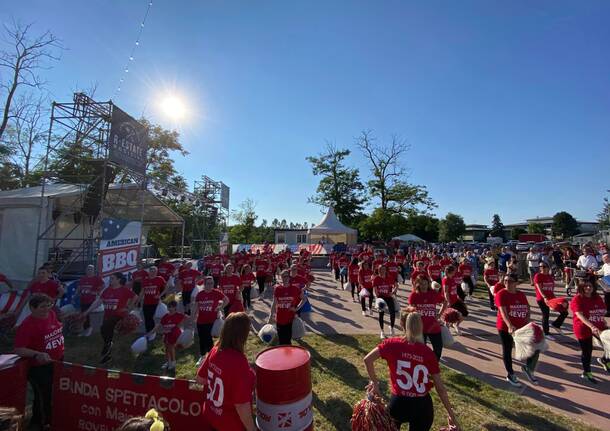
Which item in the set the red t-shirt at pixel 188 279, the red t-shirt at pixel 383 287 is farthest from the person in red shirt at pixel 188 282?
the red t-shirt at pixel 383 287

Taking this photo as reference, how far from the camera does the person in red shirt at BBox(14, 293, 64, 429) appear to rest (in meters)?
Answer: 3.66

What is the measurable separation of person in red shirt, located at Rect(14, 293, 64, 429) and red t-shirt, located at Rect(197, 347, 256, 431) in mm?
2469

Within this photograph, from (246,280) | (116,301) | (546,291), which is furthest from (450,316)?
(116,301)

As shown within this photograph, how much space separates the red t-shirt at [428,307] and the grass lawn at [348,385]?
999 mm

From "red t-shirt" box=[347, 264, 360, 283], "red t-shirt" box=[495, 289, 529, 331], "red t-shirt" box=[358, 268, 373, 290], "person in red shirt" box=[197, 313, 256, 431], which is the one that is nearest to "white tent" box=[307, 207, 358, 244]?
"red t-shirt" box=[347, 264, 360, 283]

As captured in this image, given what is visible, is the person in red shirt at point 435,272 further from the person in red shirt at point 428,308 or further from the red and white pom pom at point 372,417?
the red and white pom pom at point 372,417

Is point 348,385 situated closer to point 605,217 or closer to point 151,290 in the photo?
point 151,290

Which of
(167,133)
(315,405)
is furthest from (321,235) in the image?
(315,405)

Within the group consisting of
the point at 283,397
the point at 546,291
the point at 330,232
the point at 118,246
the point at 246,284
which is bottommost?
the point at 246,284

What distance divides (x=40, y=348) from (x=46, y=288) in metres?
4.21

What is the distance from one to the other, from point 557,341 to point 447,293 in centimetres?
280

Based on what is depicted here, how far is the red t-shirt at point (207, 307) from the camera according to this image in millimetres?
6055

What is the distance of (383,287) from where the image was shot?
8.00m

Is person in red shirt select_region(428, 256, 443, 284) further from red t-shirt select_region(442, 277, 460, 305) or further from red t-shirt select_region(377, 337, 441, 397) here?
red t-shirt select_region(377, 337, 441, 397)
